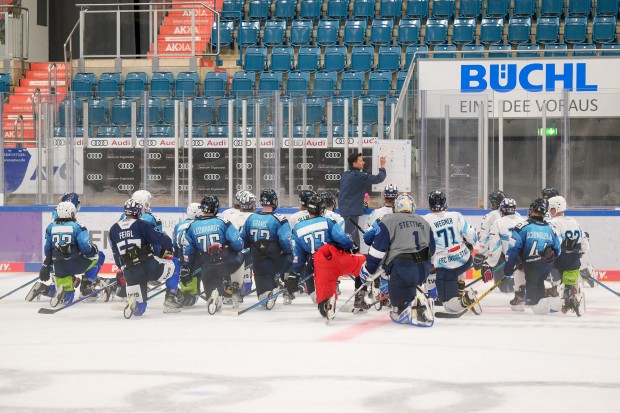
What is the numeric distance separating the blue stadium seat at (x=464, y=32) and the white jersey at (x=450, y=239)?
33.9ft

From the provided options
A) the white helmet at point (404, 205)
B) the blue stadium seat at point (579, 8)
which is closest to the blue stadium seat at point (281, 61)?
the blue stadium seat at point (579, 8)

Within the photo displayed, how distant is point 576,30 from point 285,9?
5.72 metres

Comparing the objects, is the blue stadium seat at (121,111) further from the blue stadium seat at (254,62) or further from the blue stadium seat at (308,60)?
the blue stadium seat at (308,60)

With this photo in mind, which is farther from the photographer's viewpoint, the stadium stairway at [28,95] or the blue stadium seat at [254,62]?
the blue stadium seat at [254,62]

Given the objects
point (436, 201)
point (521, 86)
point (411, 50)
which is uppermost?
point (411, 50)

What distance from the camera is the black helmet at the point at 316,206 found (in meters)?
A: 11.0

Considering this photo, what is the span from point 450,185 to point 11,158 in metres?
6.27

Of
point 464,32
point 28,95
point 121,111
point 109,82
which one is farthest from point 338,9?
point 121,111

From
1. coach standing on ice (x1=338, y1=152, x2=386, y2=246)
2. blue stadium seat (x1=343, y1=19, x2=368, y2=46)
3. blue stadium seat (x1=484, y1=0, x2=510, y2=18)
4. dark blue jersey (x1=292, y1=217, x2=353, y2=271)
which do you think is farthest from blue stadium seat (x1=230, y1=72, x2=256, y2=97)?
dark blue jersey (x1=292, y1=217, x2=353, y2=271)

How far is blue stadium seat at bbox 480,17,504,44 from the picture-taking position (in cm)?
2044

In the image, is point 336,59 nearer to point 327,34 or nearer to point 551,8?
point 327,34

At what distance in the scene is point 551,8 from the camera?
68.8 feet

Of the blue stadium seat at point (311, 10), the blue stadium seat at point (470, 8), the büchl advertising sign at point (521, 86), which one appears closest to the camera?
the büchl advertising sign at point (521, 86)

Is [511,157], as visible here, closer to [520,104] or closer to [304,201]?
[520,104]
